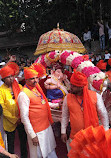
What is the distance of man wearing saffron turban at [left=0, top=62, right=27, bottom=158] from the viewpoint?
3135 millimetres

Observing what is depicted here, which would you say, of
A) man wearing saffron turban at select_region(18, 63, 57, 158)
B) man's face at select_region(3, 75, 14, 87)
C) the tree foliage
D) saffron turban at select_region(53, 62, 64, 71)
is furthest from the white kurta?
the tree foliage

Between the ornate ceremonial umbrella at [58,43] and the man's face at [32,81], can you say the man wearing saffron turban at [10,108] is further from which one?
the ornate ceremonial umbrella at [58,43]

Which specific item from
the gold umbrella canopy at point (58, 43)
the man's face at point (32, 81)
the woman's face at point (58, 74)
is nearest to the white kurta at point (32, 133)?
the man's face at point (32, 81)

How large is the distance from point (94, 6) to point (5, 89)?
32.3ft

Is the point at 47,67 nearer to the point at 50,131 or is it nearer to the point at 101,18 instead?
the point at 50,131

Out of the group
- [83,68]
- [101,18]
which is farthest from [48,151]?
[101,18]

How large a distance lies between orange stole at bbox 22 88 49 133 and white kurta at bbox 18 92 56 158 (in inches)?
2.8

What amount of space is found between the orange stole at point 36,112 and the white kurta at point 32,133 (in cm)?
7

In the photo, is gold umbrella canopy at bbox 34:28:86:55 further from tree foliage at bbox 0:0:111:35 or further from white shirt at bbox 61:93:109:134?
tree foliage at bbox 0:0:111:35

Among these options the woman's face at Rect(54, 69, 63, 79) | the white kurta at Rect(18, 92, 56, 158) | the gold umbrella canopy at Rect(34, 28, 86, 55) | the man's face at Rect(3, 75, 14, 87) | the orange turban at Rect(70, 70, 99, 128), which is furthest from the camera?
the gold umbrella canopy at Rect(34, 28, 86, 55)

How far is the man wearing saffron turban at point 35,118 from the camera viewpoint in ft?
9.13

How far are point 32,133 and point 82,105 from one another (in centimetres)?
85

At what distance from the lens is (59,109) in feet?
11.4

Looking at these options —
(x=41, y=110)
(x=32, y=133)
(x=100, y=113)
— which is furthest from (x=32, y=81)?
(x=100, y=113)
